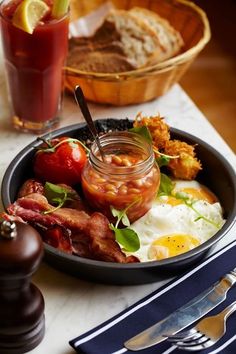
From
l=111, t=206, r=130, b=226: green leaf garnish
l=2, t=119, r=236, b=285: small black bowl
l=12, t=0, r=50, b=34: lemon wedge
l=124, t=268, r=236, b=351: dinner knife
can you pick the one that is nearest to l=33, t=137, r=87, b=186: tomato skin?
l=2, t=119, r=236, b=285: small black bowl

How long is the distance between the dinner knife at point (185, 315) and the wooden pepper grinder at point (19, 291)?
158mm

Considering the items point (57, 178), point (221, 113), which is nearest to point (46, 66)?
point (57, 178)

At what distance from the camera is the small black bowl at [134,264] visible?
1.22 metres

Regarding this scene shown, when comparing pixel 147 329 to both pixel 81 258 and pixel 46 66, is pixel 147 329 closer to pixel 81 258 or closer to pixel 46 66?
pixel 81 258

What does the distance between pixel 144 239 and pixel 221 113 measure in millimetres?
1543

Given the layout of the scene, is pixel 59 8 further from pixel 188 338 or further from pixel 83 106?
pixel 188 338

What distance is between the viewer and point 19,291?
42.7 inches

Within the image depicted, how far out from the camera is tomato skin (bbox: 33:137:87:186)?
1.46m

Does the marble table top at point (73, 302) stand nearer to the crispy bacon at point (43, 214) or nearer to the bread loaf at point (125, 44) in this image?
the crispy bacon at point (43, 214)

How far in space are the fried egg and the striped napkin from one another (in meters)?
0.05

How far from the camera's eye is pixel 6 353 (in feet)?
3.68

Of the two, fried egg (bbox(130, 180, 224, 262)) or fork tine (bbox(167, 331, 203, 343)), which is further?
fried egg (bbox(130, 180, 224, 262))

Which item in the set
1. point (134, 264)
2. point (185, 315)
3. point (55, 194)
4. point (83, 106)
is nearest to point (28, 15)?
point (83, 106)

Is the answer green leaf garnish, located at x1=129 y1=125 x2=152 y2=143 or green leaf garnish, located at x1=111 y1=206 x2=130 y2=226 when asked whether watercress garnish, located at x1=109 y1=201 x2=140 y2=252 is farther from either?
green leaf garnish, located at x1=129 y1=125 x2=152 y2=143
